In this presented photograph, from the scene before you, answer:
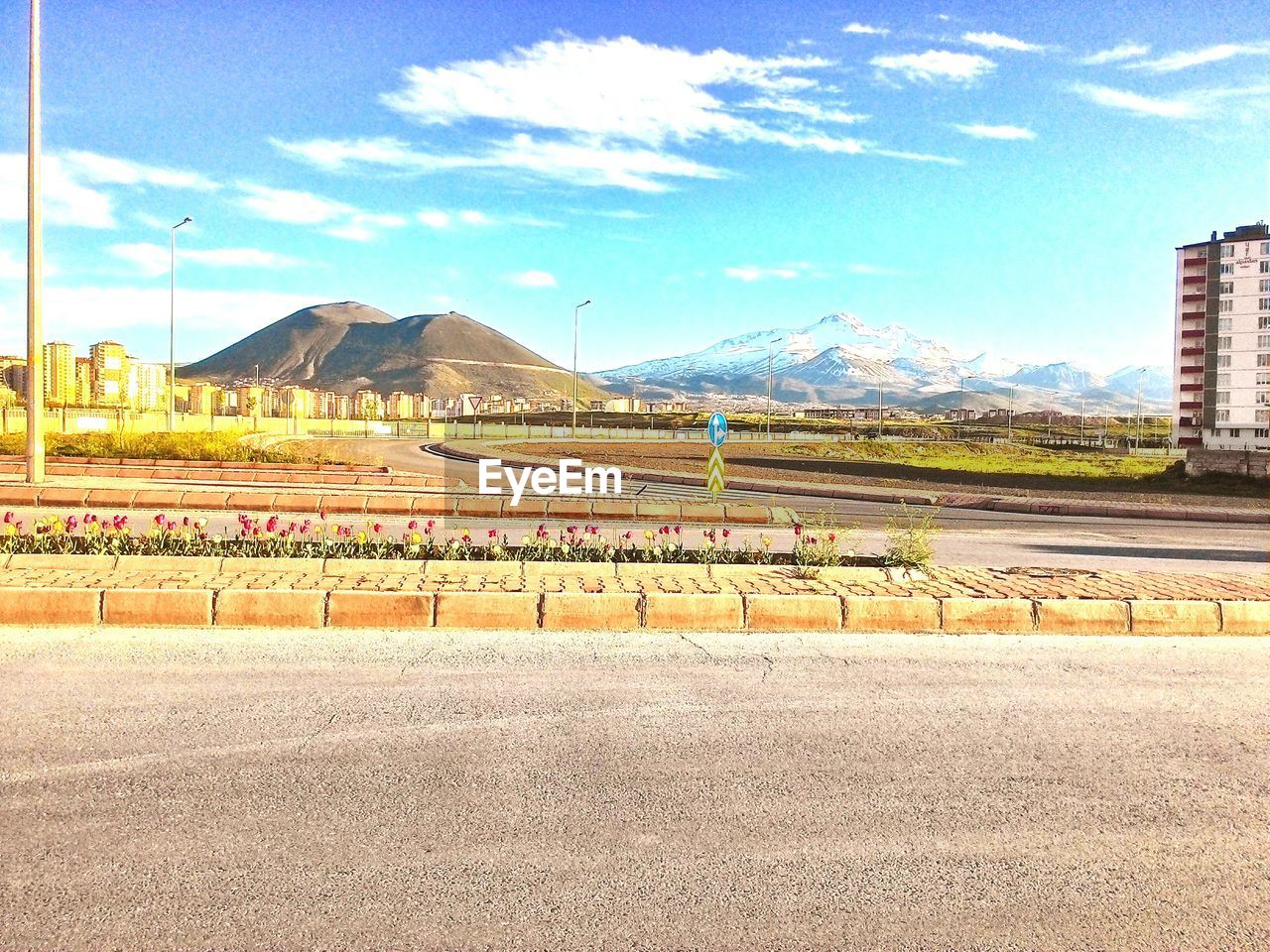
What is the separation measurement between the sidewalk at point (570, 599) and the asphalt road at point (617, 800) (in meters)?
0.70

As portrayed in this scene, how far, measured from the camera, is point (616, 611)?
7.38m

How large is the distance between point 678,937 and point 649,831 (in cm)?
73

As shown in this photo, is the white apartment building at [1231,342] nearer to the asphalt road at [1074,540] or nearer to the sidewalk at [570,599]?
the asphalt road at [1074,540]

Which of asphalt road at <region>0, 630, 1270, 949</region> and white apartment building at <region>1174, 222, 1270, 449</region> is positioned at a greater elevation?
white apartment building at <region>1174, 222, 1270, 449</region>

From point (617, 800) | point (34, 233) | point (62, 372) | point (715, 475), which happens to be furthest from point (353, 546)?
point (62, 372)

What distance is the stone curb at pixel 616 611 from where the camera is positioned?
7074 mm

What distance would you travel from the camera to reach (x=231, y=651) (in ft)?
20.7

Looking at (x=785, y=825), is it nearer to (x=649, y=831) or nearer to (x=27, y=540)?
(x=649, y=831)

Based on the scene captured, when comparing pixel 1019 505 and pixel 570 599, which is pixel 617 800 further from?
pixel 1019 505

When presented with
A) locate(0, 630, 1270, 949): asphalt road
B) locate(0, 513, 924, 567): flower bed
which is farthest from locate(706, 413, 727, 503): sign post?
locate(0, 630, 1270, 949): asphalt road

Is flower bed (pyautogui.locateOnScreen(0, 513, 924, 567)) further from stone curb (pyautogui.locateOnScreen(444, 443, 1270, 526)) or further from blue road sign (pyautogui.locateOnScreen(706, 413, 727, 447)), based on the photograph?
stone curb (pyautogui.locateOnScreen(444, 443, 1270, 526))

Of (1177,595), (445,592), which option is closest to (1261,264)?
(1177,595)

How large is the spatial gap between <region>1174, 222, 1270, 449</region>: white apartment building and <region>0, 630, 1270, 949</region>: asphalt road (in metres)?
39.1

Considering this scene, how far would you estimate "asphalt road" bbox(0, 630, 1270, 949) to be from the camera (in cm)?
321
